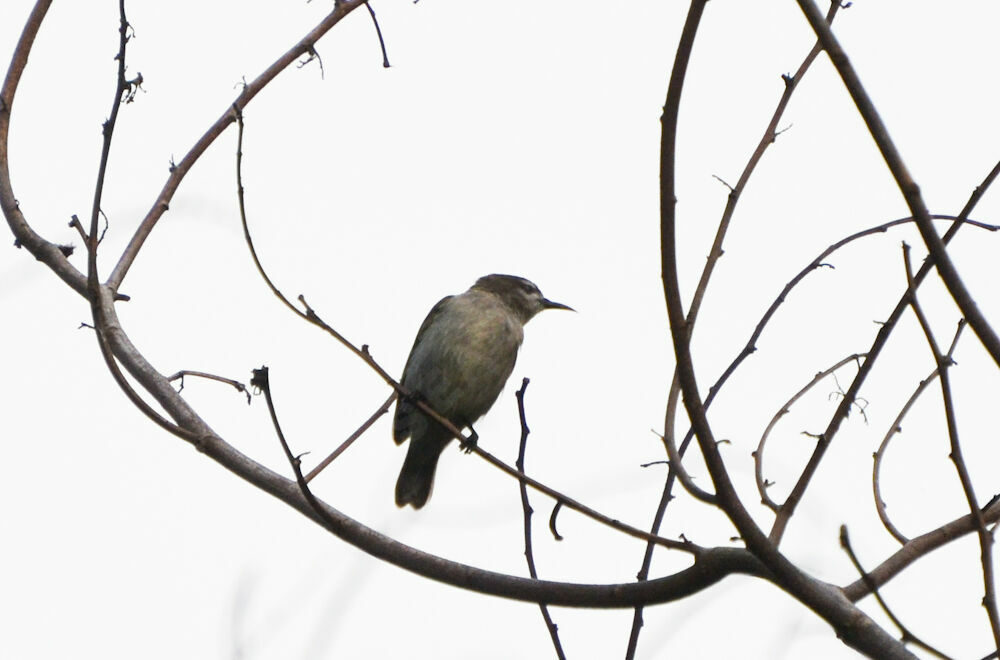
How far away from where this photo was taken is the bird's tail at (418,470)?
7.57m

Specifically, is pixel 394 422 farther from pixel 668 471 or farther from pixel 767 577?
pixel 767 577

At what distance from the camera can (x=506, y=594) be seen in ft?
10.2

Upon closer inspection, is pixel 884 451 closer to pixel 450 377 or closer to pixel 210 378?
pixel 210 378

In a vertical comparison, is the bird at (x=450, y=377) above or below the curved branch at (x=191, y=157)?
above

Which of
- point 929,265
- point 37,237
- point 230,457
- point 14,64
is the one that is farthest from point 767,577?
point 14,64

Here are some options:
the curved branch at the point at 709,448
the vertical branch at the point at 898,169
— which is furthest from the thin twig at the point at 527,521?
the vertical branch at the point at 898,169

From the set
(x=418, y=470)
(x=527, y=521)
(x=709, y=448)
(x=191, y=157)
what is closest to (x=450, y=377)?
(x=418, y=470)

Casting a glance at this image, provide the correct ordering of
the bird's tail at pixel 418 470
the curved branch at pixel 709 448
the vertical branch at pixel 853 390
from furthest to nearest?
the bird's tail at pixel 418 470 < the vertical branch at pixel 853 390 < the curved branch at pixel 709 448

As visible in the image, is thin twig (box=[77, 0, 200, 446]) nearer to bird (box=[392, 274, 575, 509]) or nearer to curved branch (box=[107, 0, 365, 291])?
curved branch (box=[107, 0, 365, 291])

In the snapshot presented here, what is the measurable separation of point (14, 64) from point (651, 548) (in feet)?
8.85

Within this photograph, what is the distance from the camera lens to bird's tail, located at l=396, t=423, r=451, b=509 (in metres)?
7.57

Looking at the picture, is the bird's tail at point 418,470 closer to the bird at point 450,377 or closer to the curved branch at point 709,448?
the bird at point 450,377

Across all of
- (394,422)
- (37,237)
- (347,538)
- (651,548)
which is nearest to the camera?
(347,538)

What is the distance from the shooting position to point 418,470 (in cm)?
764
